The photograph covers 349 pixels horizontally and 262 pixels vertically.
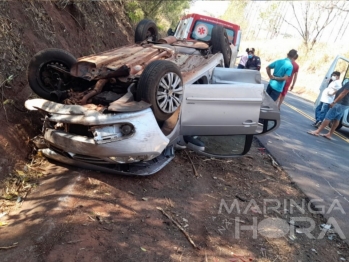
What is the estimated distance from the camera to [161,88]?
11.7 feet

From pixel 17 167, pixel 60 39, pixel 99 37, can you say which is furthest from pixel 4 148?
pixel 99 37

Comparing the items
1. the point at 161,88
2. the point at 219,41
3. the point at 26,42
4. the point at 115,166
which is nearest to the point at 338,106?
the point at 219,41

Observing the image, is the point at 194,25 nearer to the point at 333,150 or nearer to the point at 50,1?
the point at 50,1

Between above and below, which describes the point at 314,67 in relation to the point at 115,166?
below

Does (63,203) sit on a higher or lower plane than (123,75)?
lower

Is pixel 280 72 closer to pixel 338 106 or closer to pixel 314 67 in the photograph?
pixel 338 106

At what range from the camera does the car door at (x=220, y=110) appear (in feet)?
13.5

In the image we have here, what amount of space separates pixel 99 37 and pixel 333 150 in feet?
20.8

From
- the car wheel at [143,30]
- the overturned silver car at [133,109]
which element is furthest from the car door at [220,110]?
the car wheel at [143,30]

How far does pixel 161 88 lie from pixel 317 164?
3888mm

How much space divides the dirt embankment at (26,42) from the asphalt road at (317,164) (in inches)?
151

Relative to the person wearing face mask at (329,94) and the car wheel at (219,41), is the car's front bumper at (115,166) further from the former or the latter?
the person wearing face mask at (329,94)

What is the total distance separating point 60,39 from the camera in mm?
6234

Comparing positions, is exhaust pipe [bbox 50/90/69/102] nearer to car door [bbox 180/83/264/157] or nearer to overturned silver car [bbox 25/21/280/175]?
overturned silver car [bbox 25/21/280/175]
